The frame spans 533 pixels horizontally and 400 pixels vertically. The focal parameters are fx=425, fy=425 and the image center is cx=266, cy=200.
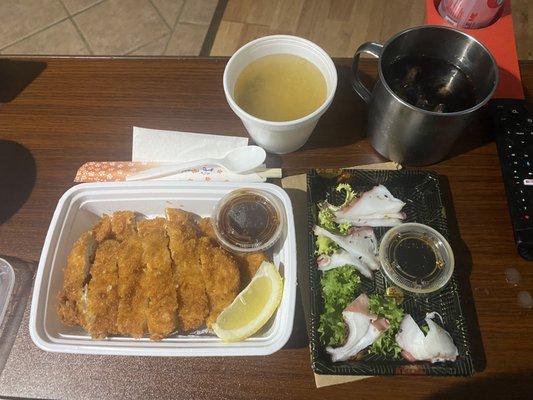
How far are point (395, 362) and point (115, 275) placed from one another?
2.12 feet

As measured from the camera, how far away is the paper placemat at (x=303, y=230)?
88 cm

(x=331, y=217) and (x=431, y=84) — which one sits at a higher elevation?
(x=431, y=84)

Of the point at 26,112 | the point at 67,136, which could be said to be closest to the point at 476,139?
the point at 67,136

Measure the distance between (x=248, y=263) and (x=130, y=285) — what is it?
27 centimetres

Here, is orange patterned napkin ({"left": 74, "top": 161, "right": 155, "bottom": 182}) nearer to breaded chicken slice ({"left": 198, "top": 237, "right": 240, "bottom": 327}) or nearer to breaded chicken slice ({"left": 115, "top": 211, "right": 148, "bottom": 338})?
breaded chicken slice ({"left": 115, "top": 211, "right": 148, "bottom": 338})

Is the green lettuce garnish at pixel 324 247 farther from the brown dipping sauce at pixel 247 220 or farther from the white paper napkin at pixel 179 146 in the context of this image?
the white paper napkin at pixel 179 146

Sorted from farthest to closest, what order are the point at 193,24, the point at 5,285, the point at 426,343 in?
the point at 193,24
the point at 5,285
the point at 426,343

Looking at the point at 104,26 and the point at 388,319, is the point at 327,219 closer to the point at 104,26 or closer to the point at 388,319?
the point at 388,319

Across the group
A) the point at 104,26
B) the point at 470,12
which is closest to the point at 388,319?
the point at 470,12

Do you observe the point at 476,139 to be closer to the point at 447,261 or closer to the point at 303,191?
the point at 447,261

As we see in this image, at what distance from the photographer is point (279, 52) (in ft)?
3.47

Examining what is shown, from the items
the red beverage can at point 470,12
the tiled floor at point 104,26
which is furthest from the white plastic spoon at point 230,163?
the tiled floor at point 104,26

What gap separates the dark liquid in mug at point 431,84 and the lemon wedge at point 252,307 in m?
0.50

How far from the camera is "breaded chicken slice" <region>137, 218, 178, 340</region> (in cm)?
91
